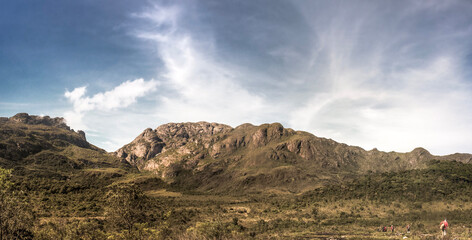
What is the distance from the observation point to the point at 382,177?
185250mm

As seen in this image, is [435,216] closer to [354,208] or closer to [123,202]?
[354,208]

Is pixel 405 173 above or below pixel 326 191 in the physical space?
above

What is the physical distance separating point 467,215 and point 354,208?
1784 inches

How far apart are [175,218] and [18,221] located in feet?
250

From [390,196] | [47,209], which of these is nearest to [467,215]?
[390,196]

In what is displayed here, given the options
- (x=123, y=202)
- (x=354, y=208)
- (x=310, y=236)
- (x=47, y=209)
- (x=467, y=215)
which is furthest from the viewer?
(x=354, y=208)

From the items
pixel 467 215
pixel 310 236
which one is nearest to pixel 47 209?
pixel 310 236

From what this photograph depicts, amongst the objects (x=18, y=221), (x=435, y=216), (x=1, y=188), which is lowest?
(x=435, y=216)

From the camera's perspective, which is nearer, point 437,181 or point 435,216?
point 435,216

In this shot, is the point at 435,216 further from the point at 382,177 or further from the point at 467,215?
the point at 382,177

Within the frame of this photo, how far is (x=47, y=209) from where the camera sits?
9694cm

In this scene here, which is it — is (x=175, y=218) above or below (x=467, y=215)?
below

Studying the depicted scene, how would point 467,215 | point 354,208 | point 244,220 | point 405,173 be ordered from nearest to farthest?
point 467,215 → point 244,220 → point 354,208 → point 405,173

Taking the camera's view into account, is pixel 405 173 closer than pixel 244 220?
No
